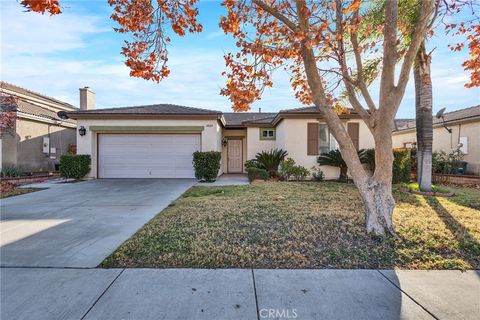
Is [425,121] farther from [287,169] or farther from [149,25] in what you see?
[149,25]

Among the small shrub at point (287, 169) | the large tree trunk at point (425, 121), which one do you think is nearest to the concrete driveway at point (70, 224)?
the small shrub at point (287, 169)

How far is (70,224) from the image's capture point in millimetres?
5242

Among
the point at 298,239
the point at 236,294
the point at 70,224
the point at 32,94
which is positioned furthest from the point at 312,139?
the point at 32,94

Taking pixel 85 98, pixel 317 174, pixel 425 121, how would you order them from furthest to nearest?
pixel 85 98, pixel 317 174, pixel 425 121

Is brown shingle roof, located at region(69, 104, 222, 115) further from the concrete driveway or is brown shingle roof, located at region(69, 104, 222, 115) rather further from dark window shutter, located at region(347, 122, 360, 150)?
dark window shutter, located at region(347, 122, 360, 150)

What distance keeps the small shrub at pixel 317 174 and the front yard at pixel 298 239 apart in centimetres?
575

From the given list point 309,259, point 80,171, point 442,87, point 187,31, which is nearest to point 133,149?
point 80,171

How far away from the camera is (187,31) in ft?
19.0

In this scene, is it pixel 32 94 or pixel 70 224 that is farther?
pixel 32 94

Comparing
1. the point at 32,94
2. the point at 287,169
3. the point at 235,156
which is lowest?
the point at 287,169

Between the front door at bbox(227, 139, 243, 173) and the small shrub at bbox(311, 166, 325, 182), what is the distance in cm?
615

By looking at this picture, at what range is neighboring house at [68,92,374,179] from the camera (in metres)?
13.0

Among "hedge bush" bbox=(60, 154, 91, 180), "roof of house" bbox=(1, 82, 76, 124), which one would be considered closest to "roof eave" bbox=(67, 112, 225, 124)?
"hedge bush" bbox=(60, 154, 91, 180)

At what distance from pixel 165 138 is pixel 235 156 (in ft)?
18.7
